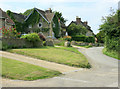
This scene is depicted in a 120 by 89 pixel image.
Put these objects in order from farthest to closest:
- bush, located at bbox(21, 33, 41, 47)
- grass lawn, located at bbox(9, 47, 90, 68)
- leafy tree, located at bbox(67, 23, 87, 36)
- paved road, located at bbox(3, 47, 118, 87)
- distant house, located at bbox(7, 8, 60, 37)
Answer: leafy tree, located at bbox(67, 23, 87, 36) → distant house, located at bbox(7, 8, 60, 37) → bush, located at bbox(21, 33, 41, 47) → grass lawn, located at bbox(9, 47, 90, 68) → paved road, located at bbox(3, 47, 118, 87)

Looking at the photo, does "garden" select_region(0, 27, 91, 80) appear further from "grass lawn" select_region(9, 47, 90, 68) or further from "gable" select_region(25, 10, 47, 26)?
"gable" select_region(25, 10, 47, 26)

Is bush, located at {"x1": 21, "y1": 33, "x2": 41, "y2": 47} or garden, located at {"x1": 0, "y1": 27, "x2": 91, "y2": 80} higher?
bush, located at {"x1": 21, "y1": 33, "x2": 41, "y2": 47}

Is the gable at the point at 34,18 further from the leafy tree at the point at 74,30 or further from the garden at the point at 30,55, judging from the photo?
the garden at the point at 30,55

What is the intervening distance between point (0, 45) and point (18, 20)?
2861 centimetres

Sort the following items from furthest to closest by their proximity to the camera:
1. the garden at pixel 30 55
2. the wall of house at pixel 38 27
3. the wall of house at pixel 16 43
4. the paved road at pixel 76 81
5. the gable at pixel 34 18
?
the wall of house at pixel 38 27, the gable at pixel 34 18, the wall of house at pixel 16 43, the garden at pixel 30 55, the paved road at pixel 76 81

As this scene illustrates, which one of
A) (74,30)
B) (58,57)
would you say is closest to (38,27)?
(74,30)

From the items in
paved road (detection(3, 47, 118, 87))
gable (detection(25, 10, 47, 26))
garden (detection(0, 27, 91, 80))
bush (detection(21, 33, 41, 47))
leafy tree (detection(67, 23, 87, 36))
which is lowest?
paved road (detection(3, 47, 118, 87))

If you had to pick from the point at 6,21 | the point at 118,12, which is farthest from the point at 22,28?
the point at 118,12

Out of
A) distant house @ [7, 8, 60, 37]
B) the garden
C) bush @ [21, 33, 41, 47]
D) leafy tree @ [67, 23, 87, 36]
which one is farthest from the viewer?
leafy tree @ [67, 23, 87, 36]

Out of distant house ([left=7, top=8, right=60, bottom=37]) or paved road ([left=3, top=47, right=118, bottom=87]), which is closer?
paved road ([left=3, top=47, right=118, bottom=87])

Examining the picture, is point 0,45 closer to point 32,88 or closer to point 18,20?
point 32,88

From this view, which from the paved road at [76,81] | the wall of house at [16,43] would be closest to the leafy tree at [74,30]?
the wall of house at [16,43]

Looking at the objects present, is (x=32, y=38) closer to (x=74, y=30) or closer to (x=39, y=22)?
(x=39, y=22)

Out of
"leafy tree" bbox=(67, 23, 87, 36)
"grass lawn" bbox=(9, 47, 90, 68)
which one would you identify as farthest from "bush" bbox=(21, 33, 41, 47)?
"leafy tree" bbox=(67, 23, 87, 36)
